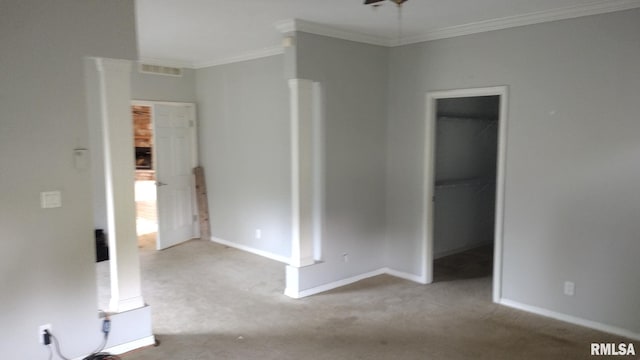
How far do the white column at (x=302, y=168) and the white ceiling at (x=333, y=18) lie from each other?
62cm

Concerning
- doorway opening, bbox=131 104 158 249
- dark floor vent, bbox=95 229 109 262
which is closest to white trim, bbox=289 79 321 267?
dark floor vent, bbox=95 229 109 262

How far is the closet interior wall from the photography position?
5.71m

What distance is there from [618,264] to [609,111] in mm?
1195

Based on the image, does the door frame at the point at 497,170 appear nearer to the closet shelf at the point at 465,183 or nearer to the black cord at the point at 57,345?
the closet shelf at the point at 465,183

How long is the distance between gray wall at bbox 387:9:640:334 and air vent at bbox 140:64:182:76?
3660 millimetres

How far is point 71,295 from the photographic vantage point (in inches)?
121

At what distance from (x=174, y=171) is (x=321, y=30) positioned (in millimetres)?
3272

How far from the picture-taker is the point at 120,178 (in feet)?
10.7

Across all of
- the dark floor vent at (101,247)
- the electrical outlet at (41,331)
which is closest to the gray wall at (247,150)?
Answer: the dark floor vent at (101,247)

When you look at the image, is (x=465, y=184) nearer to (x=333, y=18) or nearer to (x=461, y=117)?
(x=461, y=117)

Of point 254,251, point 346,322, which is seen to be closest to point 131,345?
point 346,322

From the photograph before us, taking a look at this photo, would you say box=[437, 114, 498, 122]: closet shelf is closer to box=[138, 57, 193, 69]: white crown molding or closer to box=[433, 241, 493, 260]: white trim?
box=[433, 241, 493, 260]: white trim

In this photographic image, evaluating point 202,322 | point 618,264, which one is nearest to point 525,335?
point 618,264

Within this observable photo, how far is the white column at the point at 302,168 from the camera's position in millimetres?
4352
